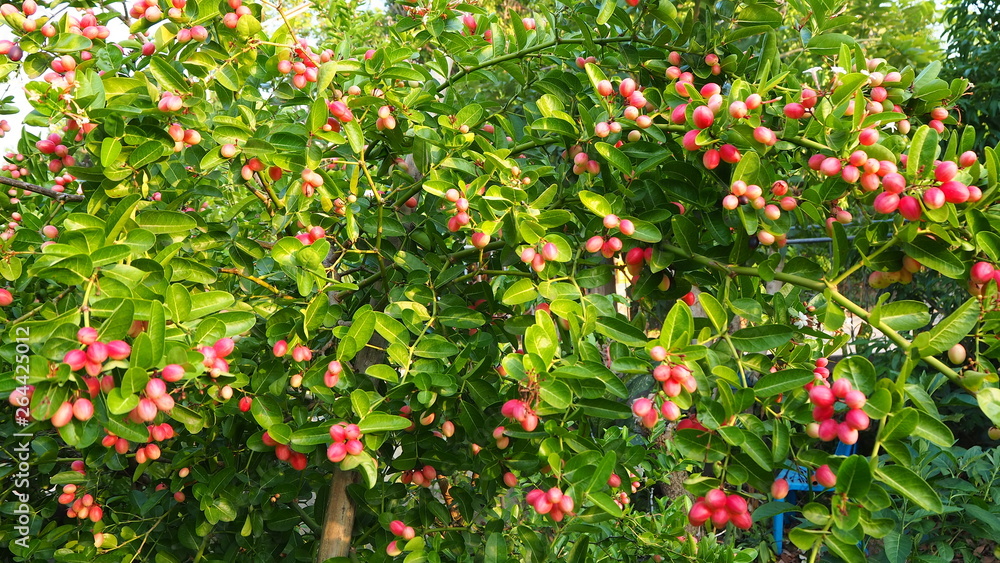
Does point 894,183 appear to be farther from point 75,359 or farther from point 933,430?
point 75,359

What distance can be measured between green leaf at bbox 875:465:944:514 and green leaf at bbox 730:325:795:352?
239 millimetres

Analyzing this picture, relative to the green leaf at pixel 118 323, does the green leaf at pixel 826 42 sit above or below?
above

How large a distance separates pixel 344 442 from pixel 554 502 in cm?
34

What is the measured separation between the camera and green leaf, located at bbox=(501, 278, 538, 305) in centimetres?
112

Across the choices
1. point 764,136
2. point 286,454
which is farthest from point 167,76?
point 764,136

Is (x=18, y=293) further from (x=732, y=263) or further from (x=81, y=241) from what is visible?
(x=732, y=263)

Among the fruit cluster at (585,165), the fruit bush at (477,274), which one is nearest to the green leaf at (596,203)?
the fruit bush at (477,274)

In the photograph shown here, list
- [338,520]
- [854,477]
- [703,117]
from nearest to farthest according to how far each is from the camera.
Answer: [854,477] → [703,117] → [338,520]

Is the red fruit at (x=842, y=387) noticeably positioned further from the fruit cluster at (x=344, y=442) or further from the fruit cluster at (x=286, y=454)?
the fruit cluster at (x=286, y=454)

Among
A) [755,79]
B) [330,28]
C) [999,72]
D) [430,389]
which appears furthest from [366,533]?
[999,72]

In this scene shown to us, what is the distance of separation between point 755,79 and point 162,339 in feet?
3.56

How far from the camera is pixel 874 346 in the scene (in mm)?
4438

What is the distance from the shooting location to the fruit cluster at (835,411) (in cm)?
87

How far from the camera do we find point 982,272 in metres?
0.94
